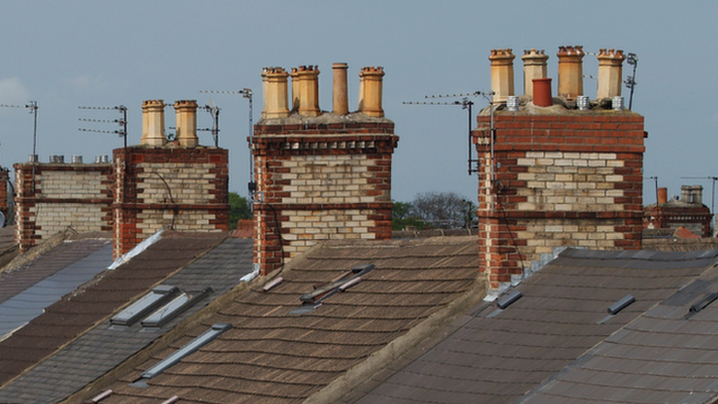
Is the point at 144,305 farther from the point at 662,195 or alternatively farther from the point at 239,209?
the point at 239,209

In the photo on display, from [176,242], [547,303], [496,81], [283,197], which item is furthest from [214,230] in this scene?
[547,303]

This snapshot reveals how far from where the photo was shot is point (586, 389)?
13234 millimetres

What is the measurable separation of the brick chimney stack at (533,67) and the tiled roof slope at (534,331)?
9.26ft

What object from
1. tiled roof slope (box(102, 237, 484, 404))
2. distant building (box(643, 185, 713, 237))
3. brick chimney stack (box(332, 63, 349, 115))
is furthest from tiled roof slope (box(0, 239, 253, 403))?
distant building (box(643, 185, 713, 237))

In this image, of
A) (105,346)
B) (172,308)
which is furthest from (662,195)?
(105,346)

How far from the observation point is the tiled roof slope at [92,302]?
2500 cm

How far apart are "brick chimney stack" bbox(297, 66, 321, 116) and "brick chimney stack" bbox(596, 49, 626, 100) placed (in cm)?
671

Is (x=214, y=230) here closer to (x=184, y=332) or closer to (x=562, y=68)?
(x=184, y=332)

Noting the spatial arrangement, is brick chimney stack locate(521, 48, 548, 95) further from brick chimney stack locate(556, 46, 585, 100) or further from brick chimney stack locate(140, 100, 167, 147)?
brick chimney stack locate(140, 100, 167, 147)

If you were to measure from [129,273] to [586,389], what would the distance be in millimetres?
16393

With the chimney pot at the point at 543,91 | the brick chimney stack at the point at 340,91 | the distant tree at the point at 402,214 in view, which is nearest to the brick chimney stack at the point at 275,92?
the brick chimney stack at the point at 340,91

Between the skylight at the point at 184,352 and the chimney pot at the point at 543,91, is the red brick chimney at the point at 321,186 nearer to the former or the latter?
the skylight at the point at 184,352

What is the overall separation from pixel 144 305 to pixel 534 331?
10.7 metres

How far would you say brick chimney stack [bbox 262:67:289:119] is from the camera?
24.6 metres
